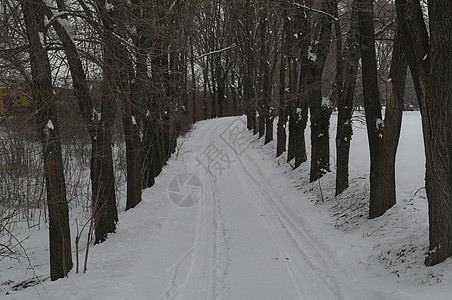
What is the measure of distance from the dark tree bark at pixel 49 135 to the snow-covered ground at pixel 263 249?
48 cm

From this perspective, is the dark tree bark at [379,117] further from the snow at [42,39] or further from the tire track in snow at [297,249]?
the snow at [42,39]

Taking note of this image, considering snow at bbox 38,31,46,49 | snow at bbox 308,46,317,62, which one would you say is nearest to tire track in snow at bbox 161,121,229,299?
snow at bbox 38,31,46,49

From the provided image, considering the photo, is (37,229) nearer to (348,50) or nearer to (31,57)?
(31,57)

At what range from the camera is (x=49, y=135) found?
619 cm

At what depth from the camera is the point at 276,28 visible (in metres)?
22.2

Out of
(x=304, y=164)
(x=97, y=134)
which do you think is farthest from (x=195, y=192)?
(x=97, y=134)

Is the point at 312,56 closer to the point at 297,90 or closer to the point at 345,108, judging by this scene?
the point at 297,90

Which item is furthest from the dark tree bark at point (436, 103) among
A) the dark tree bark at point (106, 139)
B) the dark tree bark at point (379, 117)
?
the dark tree bark at point (106, 139)

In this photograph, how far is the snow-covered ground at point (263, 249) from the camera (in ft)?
18.5

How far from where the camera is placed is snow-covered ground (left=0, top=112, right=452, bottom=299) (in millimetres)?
5629

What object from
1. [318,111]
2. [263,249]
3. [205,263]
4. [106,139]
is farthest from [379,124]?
[106,139]

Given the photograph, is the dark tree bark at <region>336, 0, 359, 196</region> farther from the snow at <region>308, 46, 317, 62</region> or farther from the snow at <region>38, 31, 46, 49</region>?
the snow at <region>38, 31, 46, 49</region>

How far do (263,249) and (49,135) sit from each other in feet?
15.2

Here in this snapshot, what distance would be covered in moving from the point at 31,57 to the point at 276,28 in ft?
60.3
